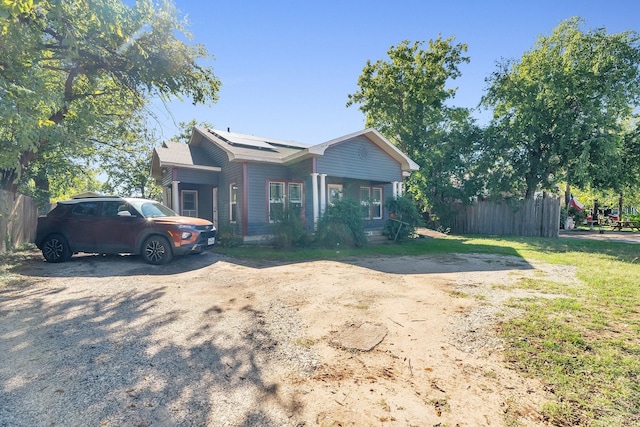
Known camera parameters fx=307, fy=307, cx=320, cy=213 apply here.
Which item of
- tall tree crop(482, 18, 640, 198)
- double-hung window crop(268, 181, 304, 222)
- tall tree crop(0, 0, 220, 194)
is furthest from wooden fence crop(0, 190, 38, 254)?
tall tree crop(482, 18, 640, 198)

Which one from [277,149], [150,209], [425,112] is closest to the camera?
[150,209]

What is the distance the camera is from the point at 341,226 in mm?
11453

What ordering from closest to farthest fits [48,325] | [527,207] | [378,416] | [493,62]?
1. [378,416]
2. [48,325]
3. [527,207]
4. [493,62]

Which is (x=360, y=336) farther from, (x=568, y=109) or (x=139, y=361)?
(x=568, y=109)

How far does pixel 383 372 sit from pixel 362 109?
23.7 metres

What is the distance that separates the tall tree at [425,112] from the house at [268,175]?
4695 mm

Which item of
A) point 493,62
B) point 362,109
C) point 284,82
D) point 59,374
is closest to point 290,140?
point 284,82

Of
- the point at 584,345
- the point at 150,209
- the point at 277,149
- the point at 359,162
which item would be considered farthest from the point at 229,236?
the point at 584,345

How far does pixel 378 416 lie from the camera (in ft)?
7.43

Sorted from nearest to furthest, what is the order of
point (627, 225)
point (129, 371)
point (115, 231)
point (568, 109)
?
1. point (129, 371)
2. point (115, 231)
3. point (568, 109)
4. point (627, 225)

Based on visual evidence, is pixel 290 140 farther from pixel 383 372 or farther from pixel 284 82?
pixel 383 372

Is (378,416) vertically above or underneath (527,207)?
underneath

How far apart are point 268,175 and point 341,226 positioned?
3.94 m

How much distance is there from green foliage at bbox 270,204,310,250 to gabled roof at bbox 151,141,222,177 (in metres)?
4.36
